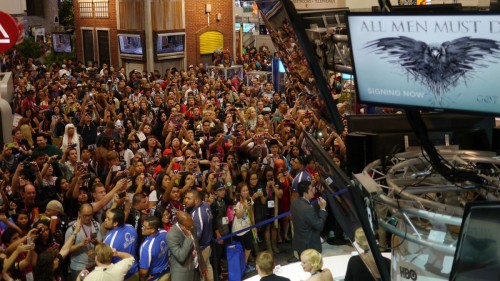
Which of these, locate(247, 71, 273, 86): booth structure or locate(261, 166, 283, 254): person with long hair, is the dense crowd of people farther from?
locate(247, 71, 273, 86): booth structure

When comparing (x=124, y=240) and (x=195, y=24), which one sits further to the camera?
(x=195, y=24)

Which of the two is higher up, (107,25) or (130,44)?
(107,25)

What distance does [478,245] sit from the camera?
3326mm

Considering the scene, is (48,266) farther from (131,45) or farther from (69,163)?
(131,45)

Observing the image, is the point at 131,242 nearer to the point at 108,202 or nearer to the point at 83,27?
the point at 108,202

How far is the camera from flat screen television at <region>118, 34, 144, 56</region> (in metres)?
24.7

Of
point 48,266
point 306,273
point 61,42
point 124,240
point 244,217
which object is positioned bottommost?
point 306,273

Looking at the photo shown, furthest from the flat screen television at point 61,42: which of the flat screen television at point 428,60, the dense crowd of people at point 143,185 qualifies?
the flat screen television at point 428,60

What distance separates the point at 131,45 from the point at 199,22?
3.00 m

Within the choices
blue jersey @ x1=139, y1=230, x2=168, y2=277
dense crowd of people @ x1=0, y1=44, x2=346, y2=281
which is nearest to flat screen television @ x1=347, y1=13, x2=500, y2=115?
dense crowd of people @ x1=0, y1=44, x2=346, y2=281

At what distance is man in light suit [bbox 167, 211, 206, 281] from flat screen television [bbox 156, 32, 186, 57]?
18.1 metres

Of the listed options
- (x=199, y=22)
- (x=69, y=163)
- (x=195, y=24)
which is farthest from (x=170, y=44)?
(x=69, y=163)

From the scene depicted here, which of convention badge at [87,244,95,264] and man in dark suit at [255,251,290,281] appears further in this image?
convention badge at [87,244,95,264]

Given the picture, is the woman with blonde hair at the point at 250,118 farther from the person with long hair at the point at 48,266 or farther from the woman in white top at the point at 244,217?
the person with long hair at the point at 48,266
